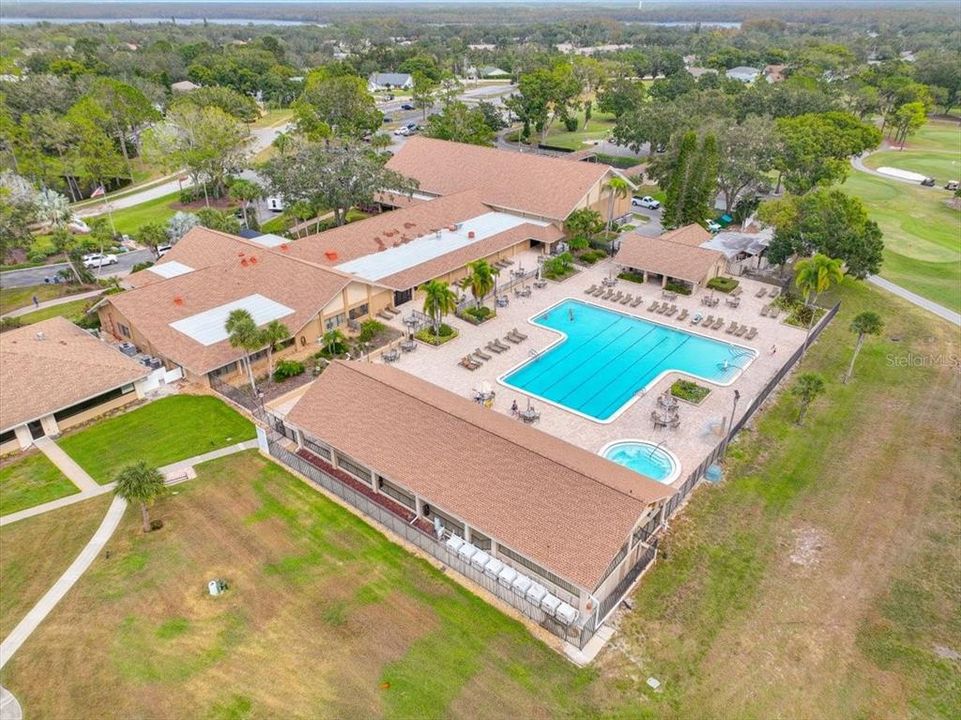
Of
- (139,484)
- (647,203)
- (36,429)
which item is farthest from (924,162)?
(36,429)

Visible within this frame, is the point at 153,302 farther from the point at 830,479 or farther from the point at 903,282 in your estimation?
the point at 903,282

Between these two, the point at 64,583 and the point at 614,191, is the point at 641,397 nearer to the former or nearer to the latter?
the point at 64,583

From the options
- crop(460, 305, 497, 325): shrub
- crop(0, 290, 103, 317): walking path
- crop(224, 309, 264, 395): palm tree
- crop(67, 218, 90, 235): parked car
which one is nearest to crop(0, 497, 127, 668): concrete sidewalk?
crop(224, 309, 264, 395): palm tree

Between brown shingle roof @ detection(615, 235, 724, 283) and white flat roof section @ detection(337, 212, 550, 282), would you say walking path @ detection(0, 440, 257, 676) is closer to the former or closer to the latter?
white flat roof section @ detection(337, 212, 550, 282)

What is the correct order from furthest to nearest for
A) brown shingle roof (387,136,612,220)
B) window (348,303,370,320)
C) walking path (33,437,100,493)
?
brown shingle roof (387,136,612,220), window (348,303,370,320), walking path (33,437,100,493)

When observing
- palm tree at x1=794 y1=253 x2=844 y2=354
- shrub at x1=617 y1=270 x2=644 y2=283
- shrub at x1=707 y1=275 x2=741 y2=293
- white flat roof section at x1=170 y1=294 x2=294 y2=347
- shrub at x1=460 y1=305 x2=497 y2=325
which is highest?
palm tree at x1=794 y1=253 x2=844 y2=354

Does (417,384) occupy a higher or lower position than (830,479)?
higher

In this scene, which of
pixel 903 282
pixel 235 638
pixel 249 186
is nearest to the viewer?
pixel 235 638

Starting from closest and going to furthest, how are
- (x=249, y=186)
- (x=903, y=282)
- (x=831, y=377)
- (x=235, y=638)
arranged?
(x=235, y=638)
(x=831, y=377)
(x=903, y=282)
(x=249, y=186)

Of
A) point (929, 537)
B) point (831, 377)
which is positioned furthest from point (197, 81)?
point (929, 537)
